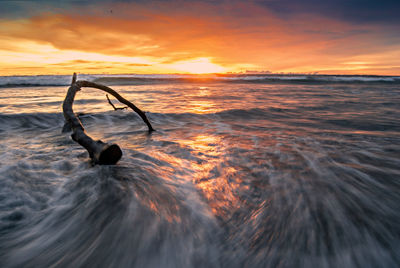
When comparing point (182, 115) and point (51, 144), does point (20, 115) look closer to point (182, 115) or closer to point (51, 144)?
point (51, 144)

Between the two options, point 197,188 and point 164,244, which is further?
point 197,188

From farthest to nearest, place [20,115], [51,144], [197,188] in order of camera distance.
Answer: [20,115] < [51,144] < [197,188]

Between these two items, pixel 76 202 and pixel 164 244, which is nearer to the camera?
pixel 164 244

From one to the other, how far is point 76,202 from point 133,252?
101cm

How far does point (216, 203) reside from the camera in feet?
7.00

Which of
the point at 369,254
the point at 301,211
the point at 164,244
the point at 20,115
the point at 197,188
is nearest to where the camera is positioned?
the point at 369,254

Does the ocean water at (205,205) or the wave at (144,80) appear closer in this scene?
the ocean water at (205,205)

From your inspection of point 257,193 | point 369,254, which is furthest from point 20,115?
point 369,254

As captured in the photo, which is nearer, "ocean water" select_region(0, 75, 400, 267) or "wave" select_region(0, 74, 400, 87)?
"ocean water" select_region(0, 75, 400, 267)

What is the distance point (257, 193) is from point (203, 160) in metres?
1.16

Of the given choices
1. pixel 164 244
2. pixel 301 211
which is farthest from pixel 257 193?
pixel 164 244

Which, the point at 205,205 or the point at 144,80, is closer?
the point at 205,205

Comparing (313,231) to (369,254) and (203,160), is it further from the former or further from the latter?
(203,160)

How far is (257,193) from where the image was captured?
2.30 m
